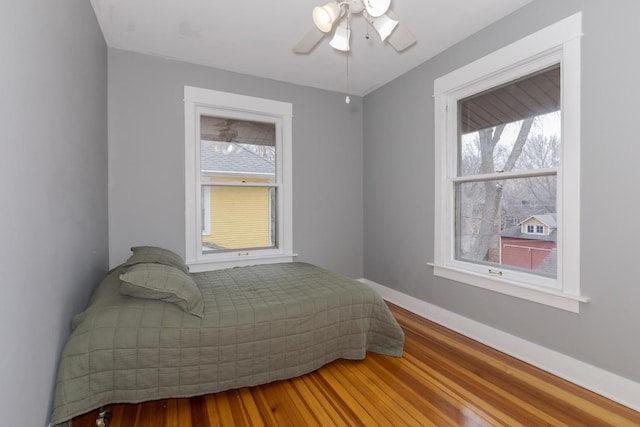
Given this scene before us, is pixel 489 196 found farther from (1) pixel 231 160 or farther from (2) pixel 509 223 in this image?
(1) pixel 231 160

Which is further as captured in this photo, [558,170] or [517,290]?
[517,290]

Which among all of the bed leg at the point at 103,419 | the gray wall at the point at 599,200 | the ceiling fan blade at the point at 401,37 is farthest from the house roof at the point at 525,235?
the bed leg at the point at 103,419

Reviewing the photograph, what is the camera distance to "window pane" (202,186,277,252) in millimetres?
3355

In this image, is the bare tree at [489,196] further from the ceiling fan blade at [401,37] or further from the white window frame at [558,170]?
the ceiling fan blade at [401,37]

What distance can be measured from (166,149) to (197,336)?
206 cm

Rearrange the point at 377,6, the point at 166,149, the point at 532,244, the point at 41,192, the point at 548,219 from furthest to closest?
1. the point at 166,149
2. the point at 532,244
3. the point at 548,219
4. the point at 377,6
5. the point at 41,192

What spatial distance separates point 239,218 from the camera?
11.5ft

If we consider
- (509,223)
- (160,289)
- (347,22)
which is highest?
(347,22)

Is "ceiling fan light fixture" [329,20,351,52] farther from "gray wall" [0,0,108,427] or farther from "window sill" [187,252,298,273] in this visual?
"window sill" [187,252,298,273]

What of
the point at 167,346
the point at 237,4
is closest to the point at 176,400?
the point at 167,346

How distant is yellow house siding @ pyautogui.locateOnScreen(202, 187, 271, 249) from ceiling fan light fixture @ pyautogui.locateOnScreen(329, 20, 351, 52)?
2023 millimetres

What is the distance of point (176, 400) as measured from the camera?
1.81 meters

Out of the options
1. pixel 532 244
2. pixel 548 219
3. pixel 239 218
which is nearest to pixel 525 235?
pixel 532 244

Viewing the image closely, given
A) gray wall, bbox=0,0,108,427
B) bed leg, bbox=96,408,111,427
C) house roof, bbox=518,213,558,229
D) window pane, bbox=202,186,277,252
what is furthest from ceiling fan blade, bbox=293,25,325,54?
bed leg, bbox=96,408,111,427
